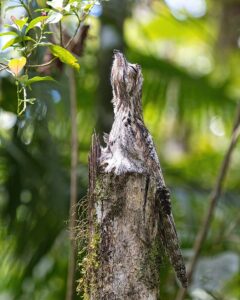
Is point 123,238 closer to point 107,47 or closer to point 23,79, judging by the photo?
point 23,79

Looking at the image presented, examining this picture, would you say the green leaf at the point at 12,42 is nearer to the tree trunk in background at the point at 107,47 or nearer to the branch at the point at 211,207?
the branch at the point at 211,207

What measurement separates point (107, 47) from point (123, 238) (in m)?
1.79

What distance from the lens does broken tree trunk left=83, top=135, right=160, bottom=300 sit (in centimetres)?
109

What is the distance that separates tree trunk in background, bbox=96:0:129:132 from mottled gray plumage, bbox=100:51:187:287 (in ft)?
4.89

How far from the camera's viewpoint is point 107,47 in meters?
2.79

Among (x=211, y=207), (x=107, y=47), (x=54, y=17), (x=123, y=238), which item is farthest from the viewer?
(x=107, y=47)

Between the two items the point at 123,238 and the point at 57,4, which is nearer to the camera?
the point at 123,238

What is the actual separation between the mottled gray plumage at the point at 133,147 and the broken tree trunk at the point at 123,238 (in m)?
0.02

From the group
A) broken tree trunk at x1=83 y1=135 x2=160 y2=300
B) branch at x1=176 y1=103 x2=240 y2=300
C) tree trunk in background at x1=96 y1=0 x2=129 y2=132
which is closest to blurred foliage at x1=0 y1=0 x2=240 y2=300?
tree trunk in background at x1=96 y1=0 x2=129 y2=132

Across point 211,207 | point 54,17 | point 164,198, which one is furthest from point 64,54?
point 211,207

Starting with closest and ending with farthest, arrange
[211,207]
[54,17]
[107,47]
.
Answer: [54,17]
[211,207]
[107,47]

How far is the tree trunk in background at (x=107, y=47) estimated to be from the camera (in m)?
2.73

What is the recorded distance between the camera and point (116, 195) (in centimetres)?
111

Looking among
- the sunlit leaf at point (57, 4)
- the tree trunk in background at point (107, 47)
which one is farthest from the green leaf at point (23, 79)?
the tree trunk in background at point (107, 47)
